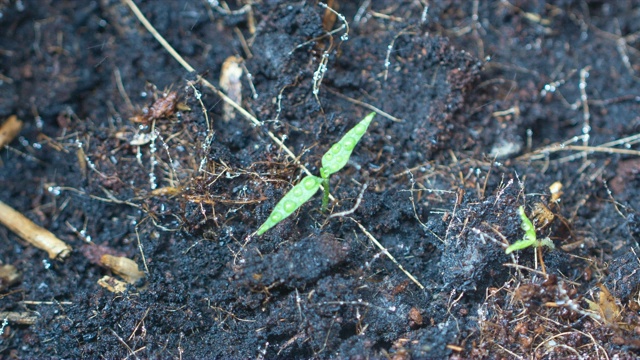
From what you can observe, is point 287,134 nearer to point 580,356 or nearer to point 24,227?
point 24,227

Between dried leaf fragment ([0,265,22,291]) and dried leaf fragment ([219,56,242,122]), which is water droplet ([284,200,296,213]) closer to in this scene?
dried leaf fragment ([219,56,242,122])

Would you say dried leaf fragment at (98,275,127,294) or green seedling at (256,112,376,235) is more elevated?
green seedling at (256,112,376,235)

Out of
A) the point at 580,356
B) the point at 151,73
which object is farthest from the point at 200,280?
the point at 580,356

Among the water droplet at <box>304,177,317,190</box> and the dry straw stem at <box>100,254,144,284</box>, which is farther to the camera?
the dry straw stem at <box>100,254,144,284</box>

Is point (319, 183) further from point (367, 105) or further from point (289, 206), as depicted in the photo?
point (367, 105)

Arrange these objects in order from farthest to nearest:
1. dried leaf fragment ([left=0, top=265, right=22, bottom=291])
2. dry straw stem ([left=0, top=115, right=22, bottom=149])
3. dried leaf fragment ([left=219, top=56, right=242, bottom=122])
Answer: dry straw stem ([left=0, top=115, right=22, bottom=149]) < dried leaf fragment ([left=219, top=56, right=242, bottom=122]) < dried leaf fragment ([left=0, top=265, right=22, bottom=291])

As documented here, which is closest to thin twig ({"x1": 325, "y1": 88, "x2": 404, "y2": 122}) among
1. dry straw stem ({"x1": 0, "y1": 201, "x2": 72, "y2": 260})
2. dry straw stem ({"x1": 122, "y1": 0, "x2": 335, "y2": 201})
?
dry straw stem ({"x1": 122, "y1": 0, "x2": 335, "y2": 201})
